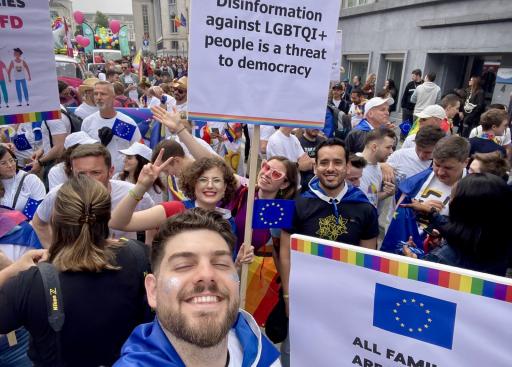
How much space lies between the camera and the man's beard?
1315 millimetres

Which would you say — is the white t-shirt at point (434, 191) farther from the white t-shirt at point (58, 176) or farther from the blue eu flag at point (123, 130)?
the blue eu flag at point (123, 130)

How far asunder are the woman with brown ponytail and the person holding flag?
8.54 ft

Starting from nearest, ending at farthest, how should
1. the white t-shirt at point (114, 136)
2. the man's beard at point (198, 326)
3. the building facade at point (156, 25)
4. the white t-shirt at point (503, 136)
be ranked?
1. the man's beard at point (198, 326)
2. the white t-shirt at point (114, 136)
3. the white t-shirt at point (503, 136)
4. the building facade at point (156, 25)

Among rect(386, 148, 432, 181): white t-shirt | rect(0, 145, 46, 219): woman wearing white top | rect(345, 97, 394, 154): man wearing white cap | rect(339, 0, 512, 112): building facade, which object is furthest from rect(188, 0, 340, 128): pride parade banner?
rect(339, 0, 512, 112): building facade

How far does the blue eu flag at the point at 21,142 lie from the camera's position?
15.0 ft

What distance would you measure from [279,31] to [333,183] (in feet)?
3.31

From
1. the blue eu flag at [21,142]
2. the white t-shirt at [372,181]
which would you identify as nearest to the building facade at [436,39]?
the white t-shirt at [372,181]

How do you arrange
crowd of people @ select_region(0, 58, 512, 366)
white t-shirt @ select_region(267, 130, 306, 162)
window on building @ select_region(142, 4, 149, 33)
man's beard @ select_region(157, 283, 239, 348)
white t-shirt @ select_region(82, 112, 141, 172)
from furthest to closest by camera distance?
window on building @ select_region(142, 4, 149, 33) < white t-shirt @ select_region(267, 130, 306, 162) < white t-shirt @ select_region(82, 112, 141, 172) < crowd of people @ select_region(0, 58, 512, 366) < man's beard @ select_region(157, 283, 239, 348)

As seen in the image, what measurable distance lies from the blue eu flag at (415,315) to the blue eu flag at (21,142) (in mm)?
4581

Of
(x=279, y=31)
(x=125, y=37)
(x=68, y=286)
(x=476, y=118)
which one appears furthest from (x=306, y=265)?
(x=125, y=37)

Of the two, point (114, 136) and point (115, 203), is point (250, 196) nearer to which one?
point (115, 203)

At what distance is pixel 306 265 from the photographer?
1479mm

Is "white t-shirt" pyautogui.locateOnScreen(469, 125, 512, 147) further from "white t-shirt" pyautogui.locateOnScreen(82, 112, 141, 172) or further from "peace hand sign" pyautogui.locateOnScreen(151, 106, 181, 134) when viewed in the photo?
"white t-shirt" pyautogui.locateOnScreen(82, 112, 141, 172)

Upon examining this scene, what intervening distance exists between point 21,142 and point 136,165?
1.85 meters
